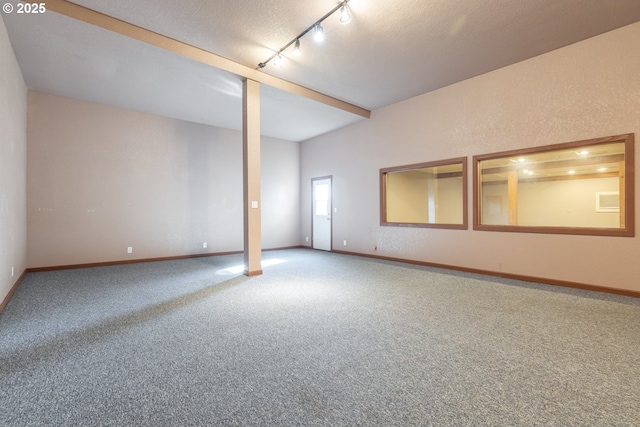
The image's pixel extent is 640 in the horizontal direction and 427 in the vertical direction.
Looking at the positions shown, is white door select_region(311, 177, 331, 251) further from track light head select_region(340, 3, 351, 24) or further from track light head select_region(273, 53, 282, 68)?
track light head select_region(340, 3, 351, 24)

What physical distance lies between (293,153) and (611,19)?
6.84 metres

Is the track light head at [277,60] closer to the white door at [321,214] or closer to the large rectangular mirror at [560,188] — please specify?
the large rectangular mirror at [560,188]

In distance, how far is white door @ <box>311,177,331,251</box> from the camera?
25.7 ft

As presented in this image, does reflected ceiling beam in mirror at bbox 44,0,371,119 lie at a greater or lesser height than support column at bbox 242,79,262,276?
greater

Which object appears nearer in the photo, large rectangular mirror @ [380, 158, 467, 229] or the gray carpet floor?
the gray carpet floor

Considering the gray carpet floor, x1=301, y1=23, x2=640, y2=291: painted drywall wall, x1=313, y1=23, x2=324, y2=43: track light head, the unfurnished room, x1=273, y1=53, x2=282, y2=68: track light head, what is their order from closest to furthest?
1. the gray carpet floor
2. the unfurnished room
3. x1=313, y1=23, x2=324, y2=43: track light head
4. x1=301, y1=23, x2=640, y2=291: painted drywall wall
5. x1=273, y1=53, x2=282, y2=68: track light head

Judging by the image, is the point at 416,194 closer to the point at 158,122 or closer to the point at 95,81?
the point at 158,122

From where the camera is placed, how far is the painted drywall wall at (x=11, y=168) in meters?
3.27

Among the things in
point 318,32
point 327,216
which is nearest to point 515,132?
point 318,32

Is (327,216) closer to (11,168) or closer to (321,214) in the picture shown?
(321,214)

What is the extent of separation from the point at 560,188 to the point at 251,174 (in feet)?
24.9

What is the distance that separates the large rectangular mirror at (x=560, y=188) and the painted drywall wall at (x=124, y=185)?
5.55 meters

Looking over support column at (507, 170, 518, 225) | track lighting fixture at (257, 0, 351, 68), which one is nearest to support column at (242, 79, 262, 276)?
track lighting fixture at (257, 0, 351, 68)

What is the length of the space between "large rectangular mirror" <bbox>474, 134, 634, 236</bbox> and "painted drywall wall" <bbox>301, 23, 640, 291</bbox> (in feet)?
0.44
